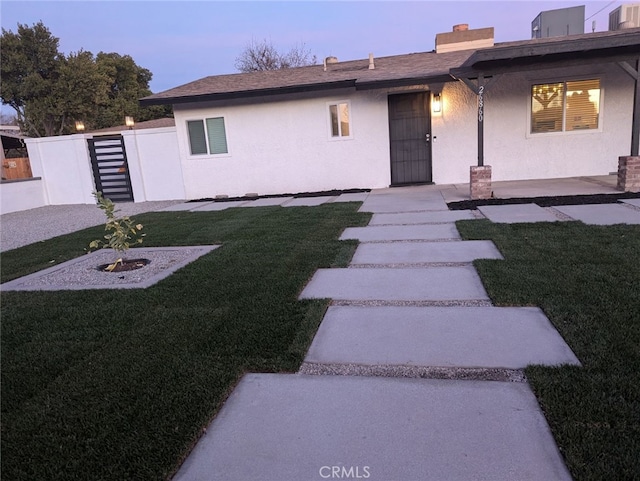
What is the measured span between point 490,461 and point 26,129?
26.5 meters

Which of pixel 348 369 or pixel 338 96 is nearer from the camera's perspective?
pixel 348 369

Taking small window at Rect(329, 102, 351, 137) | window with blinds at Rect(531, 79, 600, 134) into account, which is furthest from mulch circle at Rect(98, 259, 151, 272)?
window with blinds at Rect(531, 79, 600, 134)

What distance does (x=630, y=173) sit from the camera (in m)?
8.16

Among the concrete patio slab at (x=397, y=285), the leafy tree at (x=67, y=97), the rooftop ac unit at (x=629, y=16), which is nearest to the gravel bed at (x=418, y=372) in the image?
the concrete patio slab at (x=397, y=285)

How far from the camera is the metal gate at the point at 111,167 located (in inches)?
499

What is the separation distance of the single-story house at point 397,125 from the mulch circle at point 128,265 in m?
6.83

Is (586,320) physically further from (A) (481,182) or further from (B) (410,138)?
(B) (410,138)

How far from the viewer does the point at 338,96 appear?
1129 cm

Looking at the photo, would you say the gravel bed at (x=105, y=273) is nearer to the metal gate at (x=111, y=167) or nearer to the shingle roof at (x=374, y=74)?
the shingle roof at (x=374, y=74)

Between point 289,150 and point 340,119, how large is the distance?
1.59m

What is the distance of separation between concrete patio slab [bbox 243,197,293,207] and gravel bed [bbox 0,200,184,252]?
244 centimetres

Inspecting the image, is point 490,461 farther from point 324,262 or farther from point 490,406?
point 324,262

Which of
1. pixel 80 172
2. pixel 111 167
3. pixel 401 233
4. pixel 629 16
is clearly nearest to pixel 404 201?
pixel 401 233

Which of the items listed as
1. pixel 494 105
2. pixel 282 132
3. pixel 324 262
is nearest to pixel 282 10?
pixel 282 132
